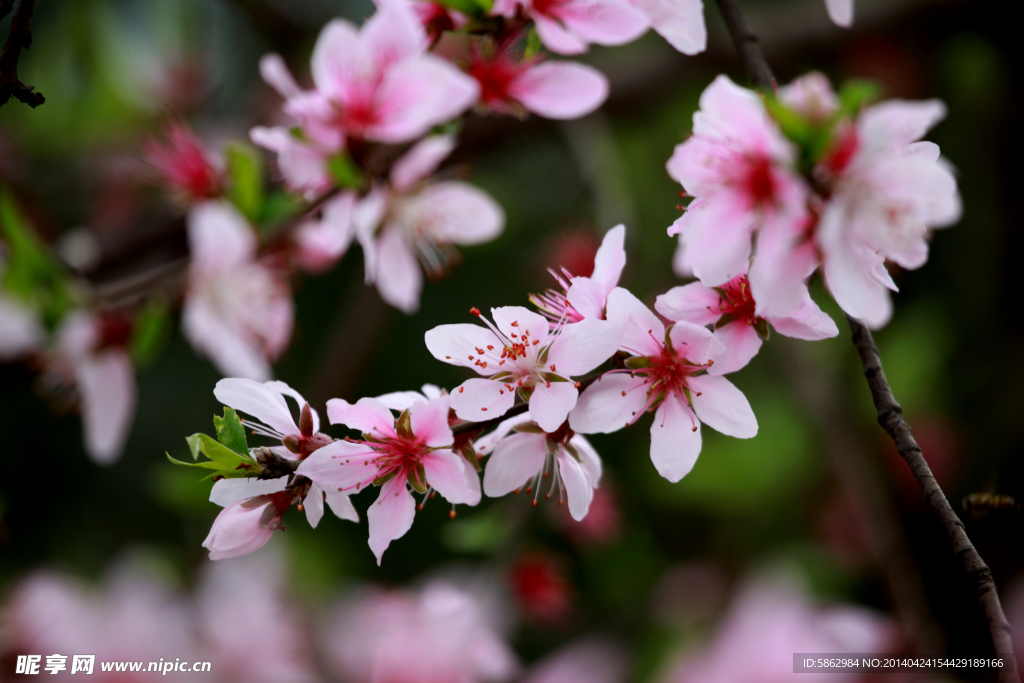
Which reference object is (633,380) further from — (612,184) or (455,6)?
(612,184)

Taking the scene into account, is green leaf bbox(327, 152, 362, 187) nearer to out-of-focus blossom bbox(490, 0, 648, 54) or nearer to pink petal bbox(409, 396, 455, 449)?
out-of-focus blossom bbox(490, 0, 648, 54)

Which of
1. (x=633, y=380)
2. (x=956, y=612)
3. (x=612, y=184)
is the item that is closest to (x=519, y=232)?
(x=612, y=184)

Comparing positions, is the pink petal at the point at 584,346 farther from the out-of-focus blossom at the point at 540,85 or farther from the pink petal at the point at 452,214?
the pink petal at the point at 452,214

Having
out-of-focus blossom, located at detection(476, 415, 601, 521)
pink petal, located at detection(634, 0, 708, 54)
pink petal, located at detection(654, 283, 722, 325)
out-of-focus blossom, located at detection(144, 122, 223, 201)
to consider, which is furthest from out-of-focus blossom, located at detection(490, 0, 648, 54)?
out-of-focus blossom, located at detection(144, 122, 223, 201)

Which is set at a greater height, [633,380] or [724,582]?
[633,380]

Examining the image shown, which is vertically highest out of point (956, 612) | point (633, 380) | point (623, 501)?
point (633, 380)

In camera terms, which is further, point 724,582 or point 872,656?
point 724,582

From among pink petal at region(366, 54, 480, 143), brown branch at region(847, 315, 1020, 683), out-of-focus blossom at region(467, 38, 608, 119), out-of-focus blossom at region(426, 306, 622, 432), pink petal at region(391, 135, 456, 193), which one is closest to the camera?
brown branch at region(847, 315, 1020, 683)

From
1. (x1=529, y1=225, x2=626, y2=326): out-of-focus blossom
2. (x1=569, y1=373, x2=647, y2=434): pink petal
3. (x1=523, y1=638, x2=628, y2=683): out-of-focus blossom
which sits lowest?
(x1=523, y1=638, x2=628, y2=683): out-of-focus blossom
